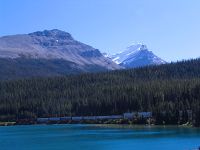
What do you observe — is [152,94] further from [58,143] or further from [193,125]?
[58,143]

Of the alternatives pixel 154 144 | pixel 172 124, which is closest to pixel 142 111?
pixel 172 124

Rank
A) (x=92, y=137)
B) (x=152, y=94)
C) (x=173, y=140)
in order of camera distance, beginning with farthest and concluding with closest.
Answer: (x=152, y=94) → (x=92, y=137) → (x=173, y=140)

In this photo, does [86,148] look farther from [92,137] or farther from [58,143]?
[92,137]

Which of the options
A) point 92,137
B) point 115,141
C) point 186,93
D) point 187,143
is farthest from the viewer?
point 186,93

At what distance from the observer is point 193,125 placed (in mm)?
153375

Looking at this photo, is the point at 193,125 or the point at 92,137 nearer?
the point at 92,137

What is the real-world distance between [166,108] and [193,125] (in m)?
21.3

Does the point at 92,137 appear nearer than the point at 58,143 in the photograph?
No

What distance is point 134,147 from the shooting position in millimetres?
103500

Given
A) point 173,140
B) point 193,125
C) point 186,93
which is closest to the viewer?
point 173,140

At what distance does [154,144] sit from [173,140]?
756cm

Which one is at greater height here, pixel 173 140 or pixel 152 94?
pixel 152 94

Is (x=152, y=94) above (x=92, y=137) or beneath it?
above

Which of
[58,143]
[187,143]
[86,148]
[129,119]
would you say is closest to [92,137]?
[58,143]
